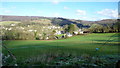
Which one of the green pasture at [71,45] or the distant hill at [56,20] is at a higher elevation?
the distant hill at [56,20]

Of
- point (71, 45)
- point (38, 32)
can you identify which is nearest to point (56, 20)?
point (38, 32)

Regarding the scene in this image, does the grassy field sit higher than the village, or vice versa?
the village

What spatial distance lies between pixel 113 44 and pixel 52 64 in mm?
1056

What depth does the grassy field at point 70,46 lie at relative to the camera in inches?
80.6

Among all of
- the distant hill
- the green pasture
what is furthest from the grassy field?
the distant hill

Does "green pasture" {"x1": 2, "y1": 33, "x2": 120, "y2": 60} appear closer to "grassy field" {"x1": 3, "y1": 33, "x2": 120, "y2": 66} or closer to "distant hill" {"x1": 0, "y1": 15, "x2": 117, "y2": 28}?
"grassy field" {"x1": 3, "y1": 33, "x2": 120, "y2": 66}

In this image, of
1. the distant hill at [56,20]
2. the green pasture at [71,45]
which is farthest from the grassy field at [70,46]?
the distant hill at [56,20]

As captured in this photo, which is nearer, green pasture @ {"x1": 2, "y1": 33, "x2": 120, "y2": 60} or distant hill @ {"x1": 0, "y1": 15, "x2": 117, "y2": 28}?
green pasture @ {"x1": 2, "y1": 33, "x2": 120, "y2": 60}

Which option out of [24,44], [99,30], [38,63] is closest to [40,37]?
[24,44]

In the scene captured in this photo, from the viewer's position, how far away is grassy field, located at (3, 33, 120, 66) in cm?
205

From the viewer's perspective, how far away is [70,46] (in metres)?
2.16

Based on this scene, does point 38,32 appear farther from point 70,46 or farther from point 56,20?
point 70,46

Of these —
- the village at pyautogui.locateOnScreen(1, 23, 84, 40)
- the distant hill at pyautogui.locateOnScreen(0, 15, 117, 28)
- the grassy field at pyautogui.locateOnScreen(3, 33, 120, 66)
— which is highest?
the distant hill at pyautogui.locateOnScreen(0, 15, 117, 28)

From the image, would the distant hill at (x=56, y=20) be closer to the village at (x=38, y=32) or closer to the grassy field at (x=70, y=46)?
the village at (x=38, y=32)
